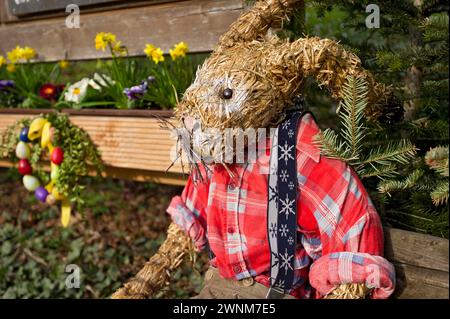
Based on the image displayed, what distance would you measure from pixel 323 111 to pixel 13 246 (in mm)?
2087

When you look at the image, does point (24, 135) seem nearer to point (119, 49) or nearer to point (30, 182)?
point (30, 182)

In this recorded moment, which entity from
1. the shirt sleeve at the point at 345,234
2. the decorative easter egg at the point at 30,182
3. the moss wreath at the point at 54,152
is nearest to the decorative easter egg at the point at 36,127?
the moss wreath at the point at 54,152

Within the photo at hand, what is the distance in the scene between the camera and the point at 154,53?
7.41ft

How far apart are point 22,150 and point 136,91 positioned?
76 cm

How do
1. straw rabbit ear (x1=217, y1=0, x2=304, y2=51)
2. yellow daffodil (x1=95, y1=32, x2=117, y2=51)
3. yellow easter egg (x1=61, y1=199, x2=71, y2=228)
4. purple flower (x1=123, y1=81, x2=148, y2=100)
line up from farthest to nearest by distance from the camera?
yellow easter egg (x1=61, y1=199, x2=71, y2=228) < yellow daffodil (x1=95, y1=32, x2=117, y2=51) < purple flower (x1=123, y1=81, x2=148, y2=100) < straw rabbit ear (x1=217, y1=0, x2=304, y2=51)

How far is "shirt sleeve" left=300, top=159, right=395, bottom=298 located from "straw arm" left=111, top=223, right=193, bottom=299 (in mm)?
523

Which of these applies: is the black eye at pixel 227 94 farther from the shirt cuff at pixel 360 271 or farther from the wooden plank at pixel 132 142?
the wooden plank at pixel 132 142

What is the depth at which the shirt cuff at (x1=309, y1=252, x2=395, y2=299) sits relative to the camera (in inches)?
50.8

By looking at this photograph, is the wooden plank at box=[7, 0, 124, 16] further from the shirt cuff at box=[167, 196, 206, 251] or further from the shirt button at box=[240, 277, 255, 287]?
the shirt button at box=[240, 277, 255, 287]

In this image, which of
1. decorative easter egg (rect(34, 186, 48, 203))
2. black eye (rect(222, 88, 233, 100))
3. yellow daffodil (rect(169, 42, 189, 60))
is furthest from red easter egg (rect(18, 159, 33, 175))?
black eye (rect(222, 88, 233, 100))

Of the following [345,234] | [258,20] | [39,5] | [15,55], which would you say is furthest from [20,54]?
[345,234]
